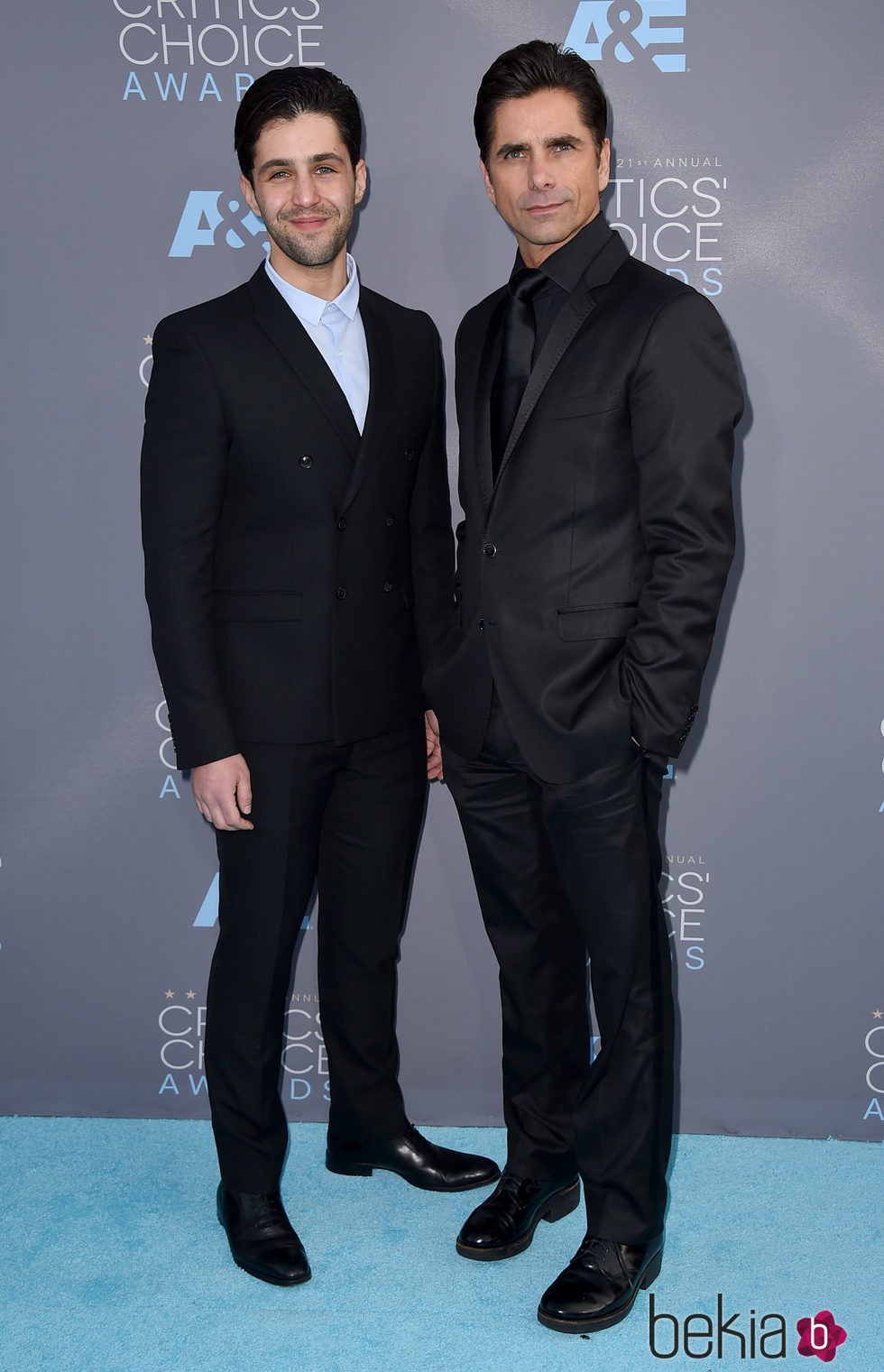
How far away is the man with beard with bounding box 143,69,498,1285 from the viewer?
2.47m

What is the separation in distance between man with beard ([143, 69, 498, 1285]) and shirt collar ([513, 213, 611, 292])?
17.0 inches

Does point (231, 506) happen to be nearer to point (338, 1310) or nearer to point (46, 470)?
point (46, 470)

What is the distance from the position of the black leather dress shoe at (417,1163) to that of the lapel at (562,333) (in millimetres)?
1684

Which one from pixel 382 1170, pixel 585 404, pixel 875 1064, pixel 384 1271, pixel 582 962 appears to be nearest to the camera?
pixel 585 404

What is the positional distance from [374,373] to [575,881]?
1125 millimetres

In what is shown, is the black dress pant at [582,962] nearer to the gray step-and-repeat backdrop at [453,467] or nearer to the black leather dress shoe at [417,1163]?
the black leather dress shoe at [417,1163]

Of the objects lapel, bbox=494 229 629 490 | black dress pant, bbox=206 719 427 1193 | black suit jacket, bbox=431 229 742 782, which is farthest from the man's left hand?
lapel, bbox=494 229 629 490

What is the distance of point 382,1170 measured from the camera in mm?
3062

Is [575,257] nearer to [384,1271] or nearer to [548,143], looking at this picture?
[548,143]

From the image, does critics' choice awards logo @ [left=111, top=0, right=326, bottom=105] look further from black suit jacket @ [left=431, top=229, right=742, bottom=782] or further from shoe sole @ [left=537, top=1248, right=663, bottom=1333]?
shoe sole @ [left=537, top=1248, right=663, bottom=1333]

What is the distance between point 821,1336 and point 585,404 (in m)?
1.85

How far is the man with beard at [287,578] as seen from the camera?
8.09 feet

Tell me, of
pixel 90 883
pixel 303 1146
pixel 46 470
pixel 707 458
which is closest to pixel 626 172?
pixel 707 458

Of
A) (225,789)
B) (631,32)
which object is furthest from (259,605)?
(631,32)
